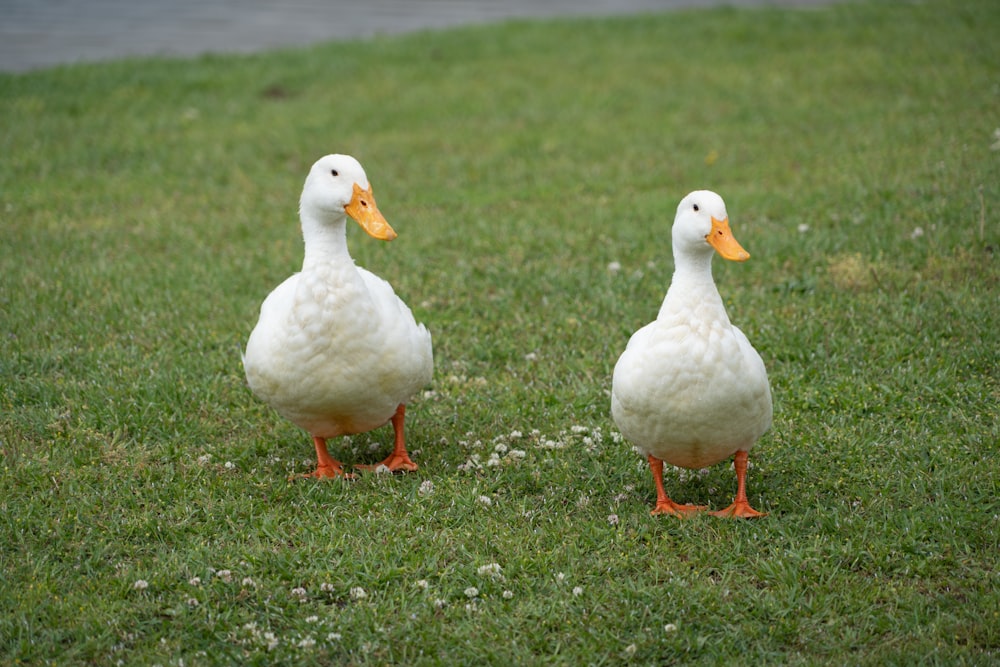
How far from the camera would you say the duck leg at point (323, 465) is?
5.02 meters

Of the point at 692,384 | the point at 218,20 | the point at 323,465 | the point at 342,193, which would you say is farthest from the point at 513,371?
the point at 218,20

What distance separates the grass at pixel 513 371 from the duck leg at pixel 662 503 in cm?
8

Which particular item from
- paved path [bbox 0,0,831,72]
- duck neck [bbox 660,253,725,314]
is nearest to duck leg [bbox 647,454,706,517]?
duck neck [bbox 660,253,725,314]

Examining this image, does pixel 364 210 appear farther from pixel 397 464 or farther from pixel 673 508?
pixel 673 508

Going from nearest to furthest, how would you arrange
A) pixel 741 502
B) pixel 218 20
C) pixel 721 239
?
pixel 721 239, pixel 741 502, pixel 218 20

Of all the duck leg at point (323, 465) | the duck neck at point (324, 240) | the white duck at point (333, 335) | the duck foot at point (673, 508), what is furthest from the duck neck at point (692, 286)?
the duck leg at point (323, 465)

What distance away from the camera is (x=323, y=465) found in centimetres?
504

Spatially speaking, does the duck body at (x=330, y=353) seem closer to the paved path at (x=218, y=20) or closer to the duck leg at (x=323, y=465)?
the duck leg at (x=323, y=465)

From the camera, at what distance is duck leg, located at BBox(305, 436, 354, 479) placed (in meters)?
5.02

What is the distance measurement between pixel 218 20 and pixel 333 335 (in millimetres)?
12991

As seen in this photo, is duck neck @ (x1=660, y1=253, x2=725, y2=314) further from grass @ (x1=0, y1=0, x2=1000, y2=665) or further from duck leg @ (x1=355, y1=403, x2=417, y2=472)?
duck leg @ (x1=355, y1=403, x2=417, y2=472)

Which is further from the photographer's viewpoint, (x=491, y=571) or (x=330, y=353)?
(x=330, y=353)

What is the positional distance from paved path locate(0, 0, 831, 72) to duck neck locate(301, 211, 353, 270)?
9.99m

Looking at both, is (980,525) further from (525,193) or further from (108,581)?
(525,193)
